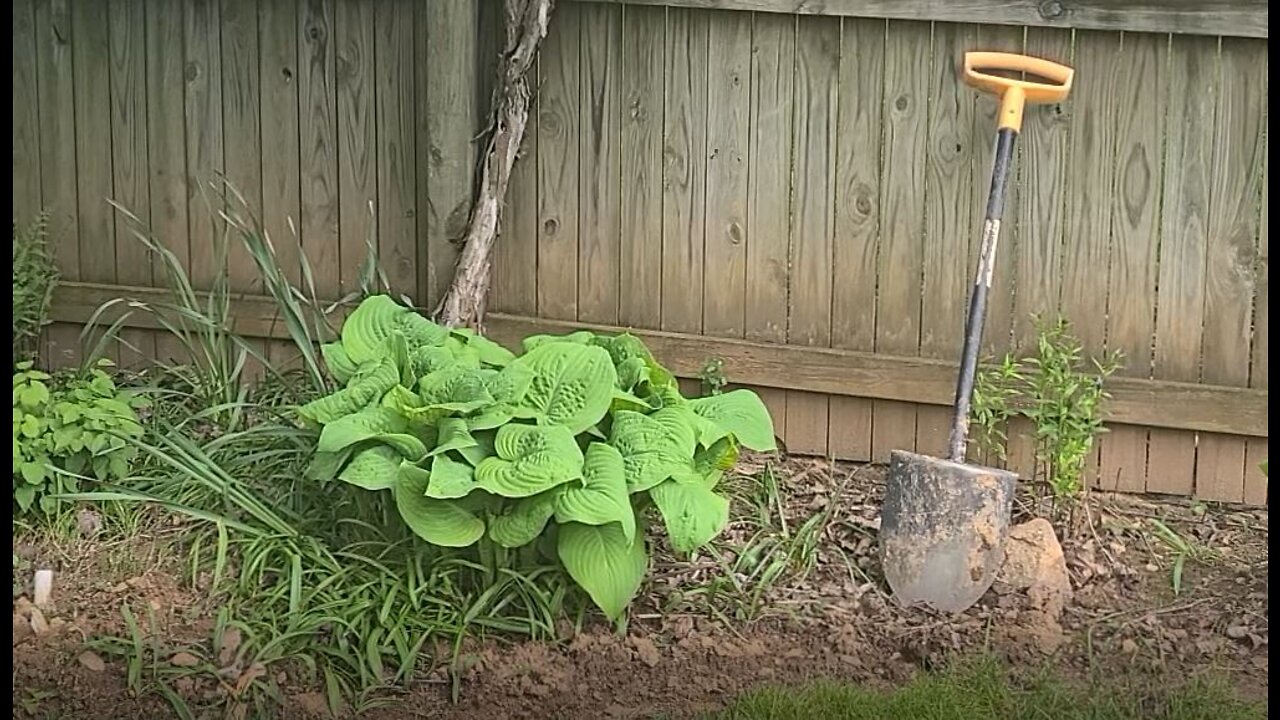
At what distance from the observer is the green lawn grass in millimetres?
3352

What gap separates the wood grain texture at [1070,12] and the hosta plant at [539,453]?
1.19 meters

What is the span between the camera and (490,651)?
352 cm

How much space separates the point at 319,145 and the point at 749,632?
2.03m

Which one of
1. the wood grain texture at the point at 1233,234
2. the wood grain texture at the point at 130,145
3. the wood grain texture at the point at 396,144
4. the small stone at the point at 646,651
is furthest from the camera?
the wood grain texture at the point at 130,145

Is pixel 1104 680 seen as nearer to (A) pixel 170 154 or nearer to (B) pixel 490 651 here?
(B) pixel 490 651

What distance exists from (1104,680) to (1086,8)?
5.48ft

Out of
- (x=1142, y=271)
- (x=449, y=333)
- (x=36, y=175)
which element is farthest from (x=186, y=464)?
(x=1142, y=271)

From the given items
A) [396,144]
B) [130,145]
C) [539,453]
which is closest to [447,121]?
[396,144]

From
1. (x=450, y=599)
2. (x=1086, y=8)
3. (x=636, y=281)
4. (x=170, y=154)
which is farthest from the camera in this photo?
(x=170, y=154)

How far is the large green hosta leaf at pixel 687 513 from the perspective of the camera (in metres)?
3.44

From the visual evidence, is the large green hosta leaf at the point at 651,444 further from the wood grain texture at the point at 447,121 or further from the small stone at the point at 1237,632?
the small stone at the point at 1237,632

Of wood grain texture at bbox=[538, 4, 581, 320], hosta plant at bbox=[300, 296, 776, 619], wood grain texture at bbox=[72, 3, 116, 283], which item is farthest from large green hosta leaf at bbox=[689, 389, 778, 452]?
wood grain texture at bbox=[72, 3, 116, 283]

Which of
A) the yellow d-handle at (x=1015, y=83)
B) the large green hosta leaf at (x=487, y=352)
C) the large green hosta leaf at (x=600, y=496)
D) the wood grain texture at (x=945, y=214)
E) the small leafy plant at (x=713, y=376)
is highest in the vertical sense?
the yellow d-handle at (x=1015, y=83)

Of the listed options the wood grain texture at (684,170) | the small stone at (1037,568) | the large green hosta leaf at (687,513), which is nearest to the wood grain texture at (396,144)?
the wood grain texture at (684,170)
